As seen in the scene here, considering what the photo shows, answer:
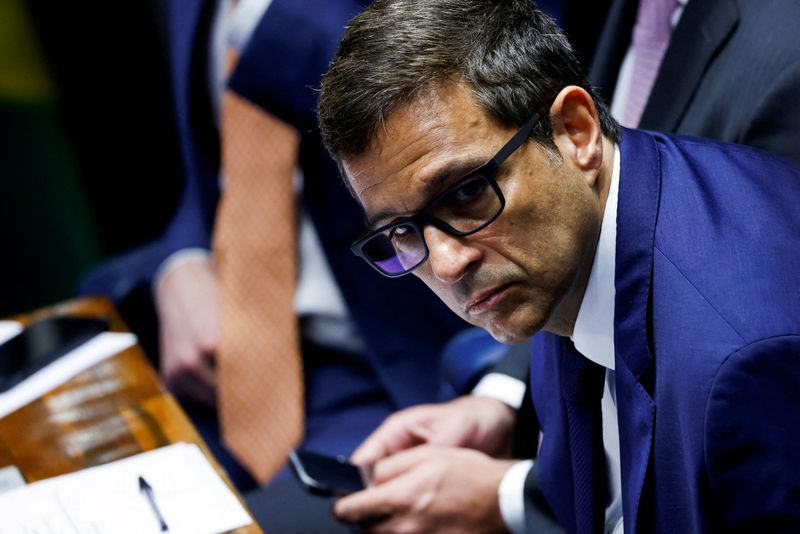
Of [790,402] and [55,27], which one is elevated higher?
[55,27]

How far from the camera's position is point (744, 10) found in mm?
1480

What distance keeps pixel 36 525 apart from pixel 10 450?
0.25 m

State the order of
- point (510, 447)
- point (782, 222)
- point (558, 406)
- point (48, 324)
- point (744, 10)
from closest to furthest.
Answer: point (782, 222) < point (558, 406) < point (744, 10) < point (510, 447) < point (48, 324)

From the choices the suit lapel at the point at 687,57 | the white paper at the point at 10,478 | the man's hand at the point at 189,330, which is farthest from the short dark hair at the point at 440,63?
the man's hand at the point at 189,330

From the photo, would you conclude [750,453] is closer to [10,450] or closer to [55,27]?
[10,450]

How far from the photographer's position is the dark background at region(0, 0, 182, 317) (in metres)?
3.29

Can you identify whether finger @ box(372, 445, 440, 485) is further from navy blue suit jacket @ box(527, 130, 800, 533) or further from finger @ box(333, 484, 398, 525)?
navy blue suit jacket @ box(527, 130, 800, 533)

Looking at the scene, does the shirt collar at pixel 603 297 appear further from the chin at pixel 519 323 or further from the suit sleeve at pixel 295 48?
the suit sleeve at pixel 295 48

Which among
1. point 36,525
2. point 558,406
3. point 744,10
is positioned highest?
point 744,10

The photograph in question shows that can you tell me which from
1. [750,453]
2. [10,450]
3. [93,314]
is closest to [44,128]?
[93,314]

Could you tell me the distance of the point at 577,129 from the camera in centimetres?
117

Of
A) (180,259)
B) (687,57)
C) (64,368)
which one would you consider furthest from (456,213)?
(180,259)

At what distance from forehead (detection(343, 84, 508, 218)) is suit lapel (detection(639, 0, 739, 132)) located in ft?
1.66

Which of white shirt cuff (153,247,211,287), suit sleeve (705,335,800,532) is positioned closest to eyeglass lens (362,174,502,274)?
suit sleeve (705,335,800,532)
